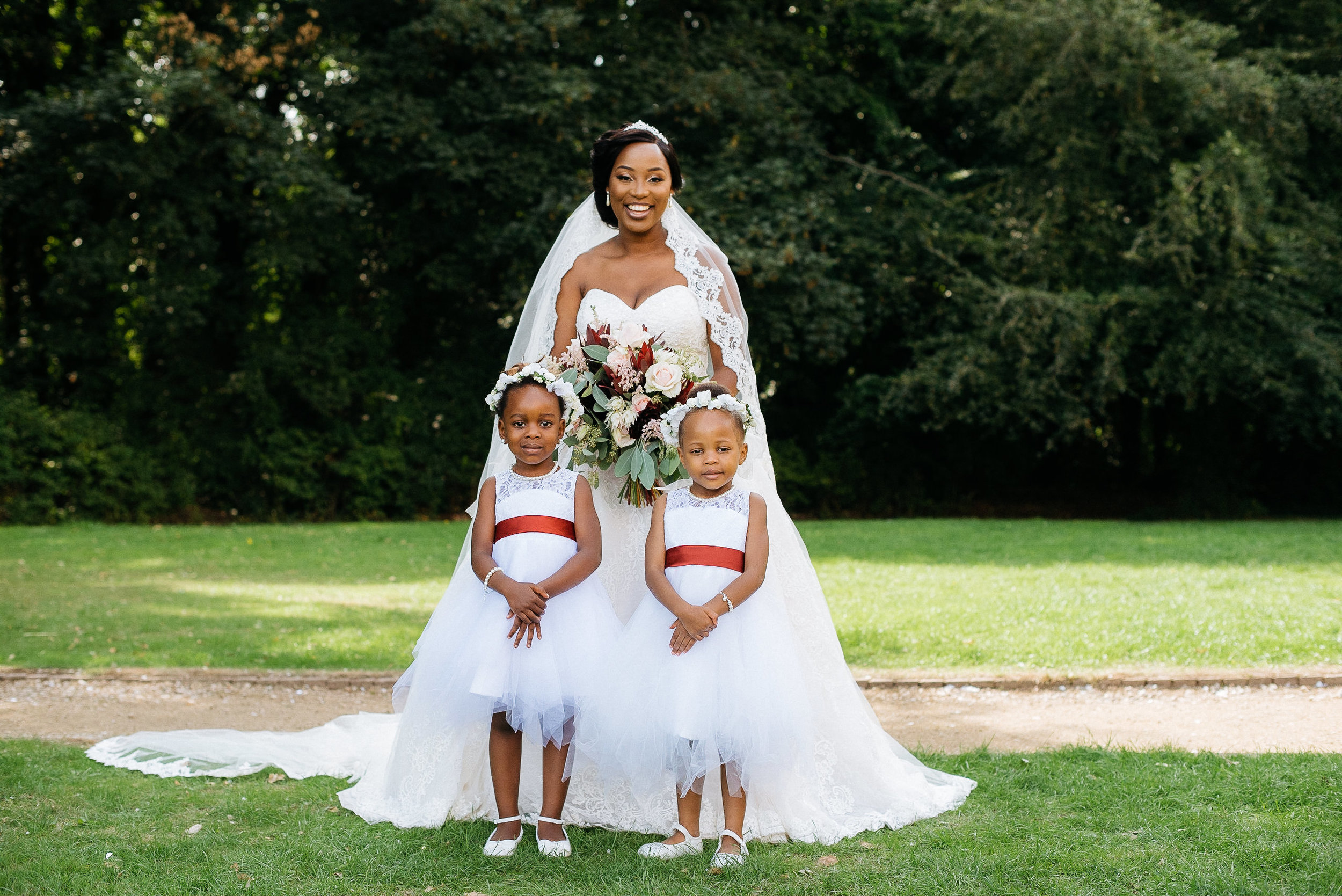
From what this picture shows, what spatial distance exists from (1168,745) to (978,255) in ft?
46.3

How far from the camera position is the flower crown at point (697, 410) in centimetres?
389

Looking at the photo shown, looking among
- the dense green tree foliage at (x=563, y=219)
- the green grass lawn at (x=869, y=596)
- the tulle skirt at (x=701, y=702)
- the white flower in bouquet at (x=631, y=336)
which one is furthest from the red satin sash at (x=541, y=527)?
the dense green tree foliage at (x=563, y=219)

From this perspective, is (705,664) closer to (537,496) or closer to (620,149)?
(537,496)

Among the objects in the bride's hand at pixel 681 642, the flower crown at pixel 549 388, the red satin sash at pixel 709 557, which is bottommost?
the bride's hand at pixel 681 642

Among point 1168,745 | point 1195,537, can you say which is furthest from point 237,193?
point 1168,745

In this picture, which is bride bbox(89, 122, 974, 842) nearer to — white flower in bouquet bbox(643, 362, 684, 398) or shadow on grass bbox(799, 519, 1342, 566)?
white flower in bouquet bbox(643, 362, 684, 398)

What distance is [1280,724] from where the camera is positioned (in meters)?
5.45

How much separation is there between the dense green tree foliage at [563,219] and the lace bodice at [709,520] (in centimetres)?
1223

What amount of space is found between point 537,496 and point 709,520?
2.13 ft

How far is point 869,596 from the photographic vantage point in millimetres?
9562

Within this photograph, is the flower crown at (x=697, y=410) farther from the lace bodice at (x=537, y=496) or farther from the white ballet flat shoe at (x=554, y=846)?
the white ballet flat shoe at (x=554, y=846)

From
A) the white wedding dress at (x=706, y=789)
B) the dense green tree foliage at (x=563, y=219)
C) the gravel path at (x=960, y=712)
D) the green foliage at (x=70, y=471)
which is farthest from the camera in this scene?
the dense green tree foliage at (x=563, y=219)

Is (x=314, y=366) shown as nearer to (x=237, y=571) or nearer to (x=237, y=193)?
(x=237, y=193)

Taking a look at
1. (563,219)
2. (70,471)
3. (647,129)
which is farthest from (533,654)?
(70,471)
